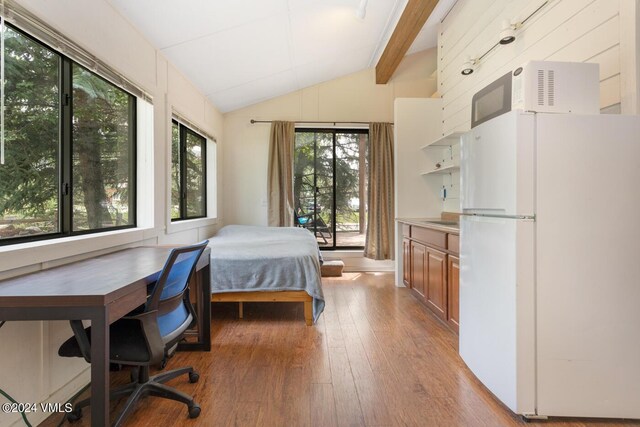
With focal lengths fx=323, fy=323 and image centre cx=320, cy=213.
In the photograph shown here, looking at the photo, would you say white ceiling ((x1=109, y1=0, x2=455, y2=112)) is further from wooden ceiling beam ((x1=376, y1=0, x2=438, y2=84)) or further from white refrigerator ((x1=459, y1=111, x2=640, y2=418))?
white refrigerator ((x1=459, y1=111, x2=640, y2=418))

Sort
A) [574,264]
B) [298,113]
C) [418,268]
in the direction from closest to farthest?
[574,264] → [418,268] → [298,113]

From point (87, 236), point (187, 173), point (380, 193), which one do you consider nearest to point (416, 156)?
point (380, 193)

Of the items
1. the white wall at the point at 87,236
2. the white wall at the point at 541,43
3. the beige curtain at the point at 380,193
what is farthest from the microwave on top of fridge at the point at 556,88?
the beige curtain at the point at 380,193

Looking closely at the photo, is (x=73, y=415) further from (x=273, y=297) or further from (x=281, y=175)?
(x=281, y=175)

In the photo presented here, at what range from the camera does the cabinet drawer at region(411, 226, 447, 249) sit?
108 inches

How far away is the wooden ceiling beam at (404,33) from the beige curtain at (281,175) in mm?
1574

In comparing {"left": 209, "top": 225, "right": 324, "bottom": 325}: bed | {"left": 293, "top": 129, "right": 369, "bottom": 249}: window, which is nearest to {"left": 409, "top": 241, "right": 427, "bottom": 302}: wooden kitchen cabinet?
{"left": 209, "top": 225, "right": 324, "bottom": 325}: bed

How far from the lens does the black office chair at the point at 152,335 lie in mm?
1360

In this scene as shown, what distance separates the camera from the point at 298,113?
4984mm

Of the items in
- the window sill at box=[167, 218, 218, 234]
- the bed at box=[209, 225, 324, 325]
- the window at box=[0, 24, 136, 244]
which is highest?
the window at box=[0, 24, 136, 244]

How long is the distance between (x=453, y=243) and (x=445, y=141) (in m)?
1.60

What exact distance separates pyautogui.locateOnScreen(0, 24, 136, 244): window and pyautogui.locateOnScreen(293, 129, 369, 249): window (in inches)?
115

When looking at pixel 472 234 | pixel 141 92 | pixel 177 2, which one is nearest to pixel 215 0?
pixel 177 2

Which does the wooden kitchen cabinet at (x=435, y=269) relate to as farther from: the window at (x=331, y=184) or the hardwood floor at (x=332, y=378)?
the window at (x=331, y=184)
